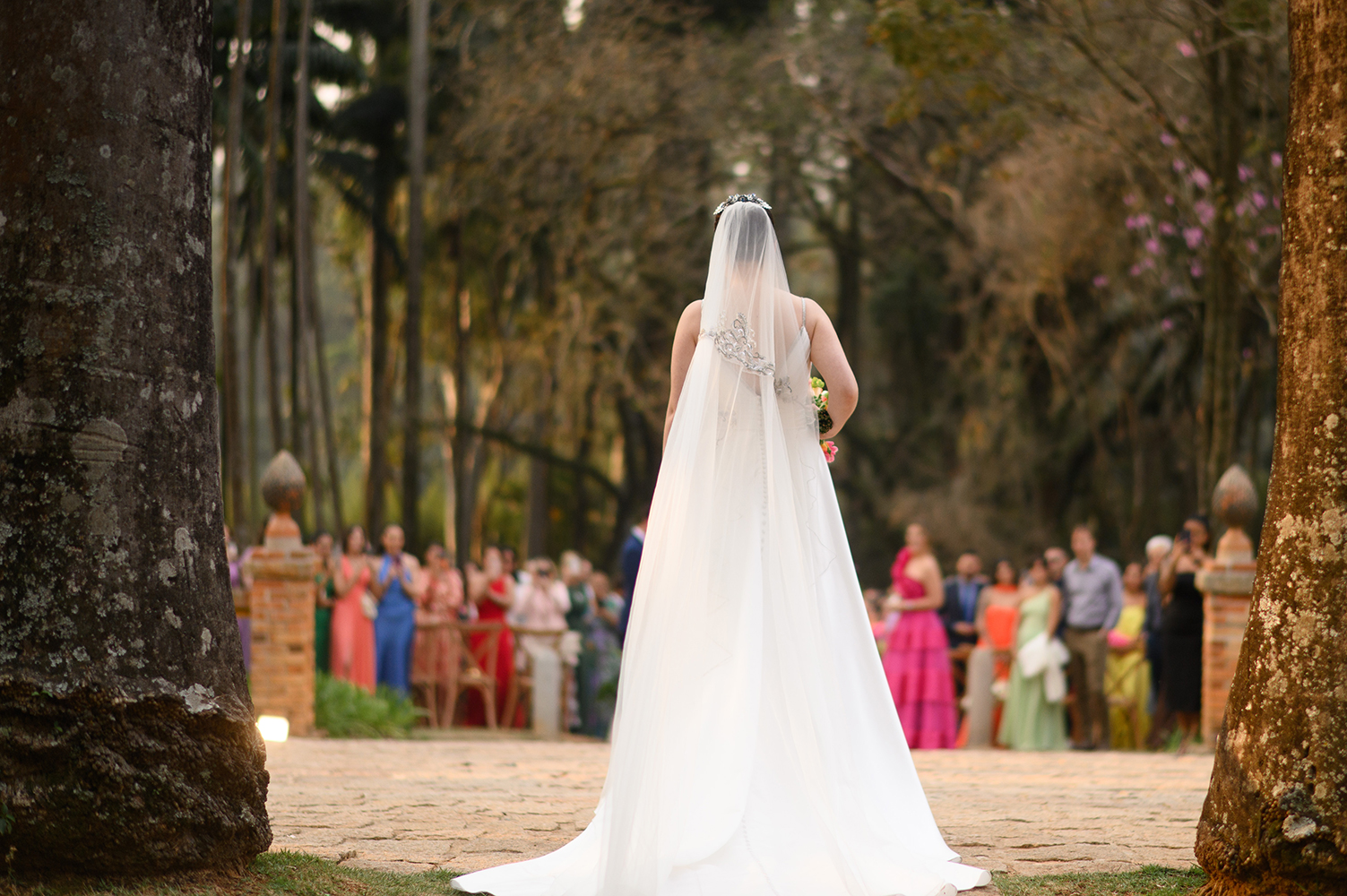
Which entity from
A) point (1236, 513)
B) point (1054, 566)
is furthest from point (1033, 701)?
point (1236, 513)

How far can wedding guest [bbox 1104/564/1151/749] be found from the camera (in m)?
12.1

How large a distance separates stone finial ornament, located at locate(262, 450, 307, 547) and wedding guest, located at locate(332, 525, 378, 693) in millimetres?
1283

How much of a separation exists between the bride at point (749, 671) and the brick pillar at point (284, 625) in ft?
22.0

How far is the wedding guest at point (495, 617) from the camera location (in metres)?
13.6

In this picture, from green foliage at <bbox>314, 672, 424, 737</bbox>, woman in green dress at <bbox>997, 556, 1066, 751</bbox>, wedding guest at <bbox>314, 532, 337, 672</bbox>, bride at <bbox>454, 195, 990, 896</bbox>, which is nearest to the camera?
bride at <bbox>454, 195, 990, 896</bbox>

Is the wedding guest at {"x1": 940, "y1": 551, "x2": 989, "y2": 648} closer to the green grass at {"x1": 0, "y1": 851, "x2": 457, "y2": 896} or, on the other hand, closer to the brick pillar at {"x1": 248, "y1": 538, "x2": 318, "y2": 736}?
the brick pillar at {"x1": 248, "y1": 538, "x2": 318, "y2": 736}

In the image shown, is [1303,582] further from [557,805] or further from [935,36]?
[935,36]

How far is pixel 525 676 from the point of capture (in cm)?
1366

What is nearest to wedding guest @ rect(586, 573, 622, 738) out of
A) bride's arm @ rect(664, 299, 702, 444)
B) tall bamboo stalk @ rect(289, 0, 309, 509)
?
tall bamboo stalk @ rect(289, 0, 309, 509)

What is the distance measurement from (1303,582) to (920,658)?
27.1ft

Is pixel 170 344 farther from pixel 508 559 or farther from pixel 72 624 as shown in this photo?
pixel 508 559

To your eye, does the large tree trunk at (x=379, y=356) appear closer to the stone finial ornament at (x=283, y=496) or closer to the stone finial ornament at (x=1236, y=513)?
the stone finial ornament at (x=283, y=496)

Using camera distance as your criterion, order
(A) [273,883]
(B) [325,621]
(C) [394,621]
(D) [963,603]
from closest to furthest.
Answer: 1. (A) [273,883]
2. (B) [325,621]
3. (C) [394,621]
4. (D) [963,603]

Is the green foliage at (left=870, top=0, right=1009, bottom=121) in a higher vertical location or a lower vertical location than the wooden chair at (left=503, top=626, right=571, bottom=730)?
higher
